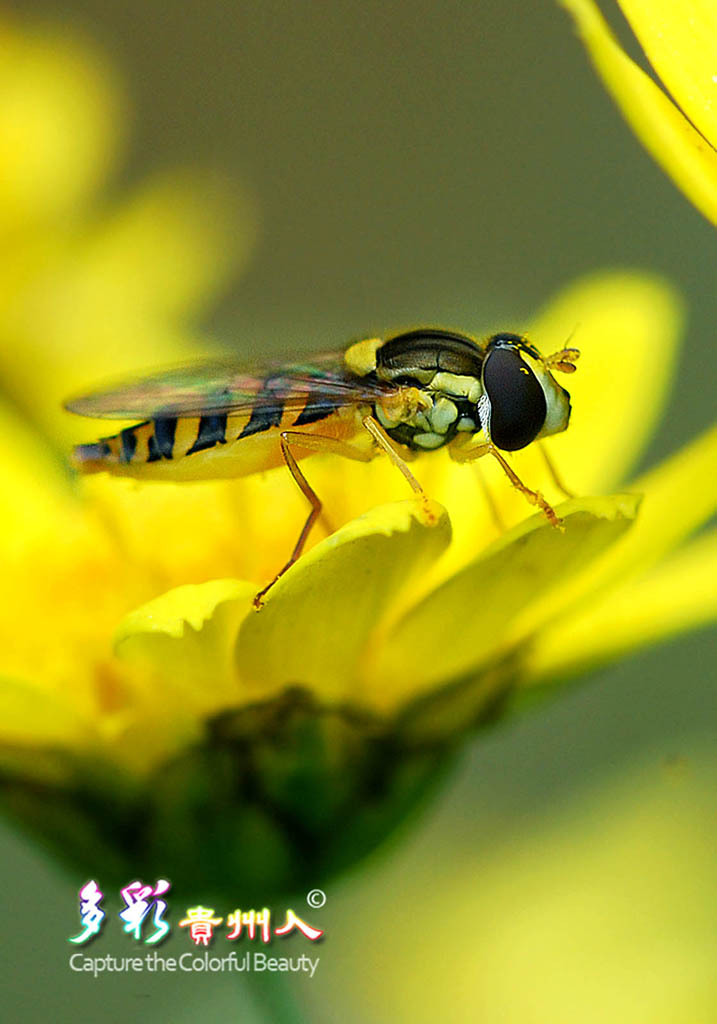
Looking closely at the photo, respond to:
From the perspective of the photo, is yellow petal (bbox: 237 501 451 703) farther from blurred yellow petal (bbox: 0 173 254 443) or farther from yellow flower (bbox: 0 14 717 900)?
blurred yellow petal (bbox: 0 173 254 443)

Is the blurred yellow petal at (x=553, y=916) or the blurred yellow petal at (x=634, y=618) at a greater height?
the blurred yellow petal at (x=634, y=618)

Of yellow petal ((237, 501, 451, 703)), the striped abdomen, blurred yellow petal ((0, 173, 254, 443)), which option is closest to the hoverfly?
the striped abdomen

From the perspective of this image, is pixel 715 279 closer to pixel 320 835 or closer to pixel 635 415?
pixel 635 415

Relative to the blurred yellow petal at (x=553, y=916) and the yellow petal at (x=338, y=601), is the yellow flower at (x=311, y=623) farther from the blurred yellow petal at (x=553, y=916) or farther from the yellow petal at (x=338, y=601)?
the blurred yellow petal at (x=553, y=916)

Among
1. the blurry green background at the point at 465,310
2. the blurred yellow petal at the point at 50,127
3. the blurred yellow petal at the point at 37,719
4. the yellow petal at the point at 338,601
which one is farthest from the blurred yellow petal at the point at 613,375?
the blurred yellow petal at the point at 50,127

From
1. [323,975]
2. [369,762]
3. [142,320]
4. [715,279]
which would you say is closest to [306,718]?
[369,762]

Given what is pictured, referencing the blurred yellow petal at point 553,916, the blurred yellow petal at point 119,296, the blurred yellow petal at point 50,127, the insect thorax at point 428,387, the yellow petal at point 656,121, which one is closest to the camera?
the yellow petal at point 656,121

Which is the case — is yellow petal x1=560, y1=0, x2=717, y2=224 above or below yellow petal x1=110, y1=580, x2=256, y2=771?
above

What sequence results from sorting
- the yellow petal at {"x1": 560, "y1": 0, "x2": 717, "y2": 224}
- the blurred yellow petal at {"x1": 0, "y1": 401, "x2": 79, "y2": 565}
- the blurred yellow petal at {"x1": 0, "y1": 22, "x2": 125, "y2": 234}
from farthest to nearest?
the blurred yellow petal at {"x1": 0, "y1": 22, "x2": 125, "y2": 234} < the blurred yellow petal at {"x1": 0, "y1": 401, "x2": 79, "y2": 565} < the yellow petal at {"x1": 560, "y1": 0, "x2": 717, "y2": 224}
